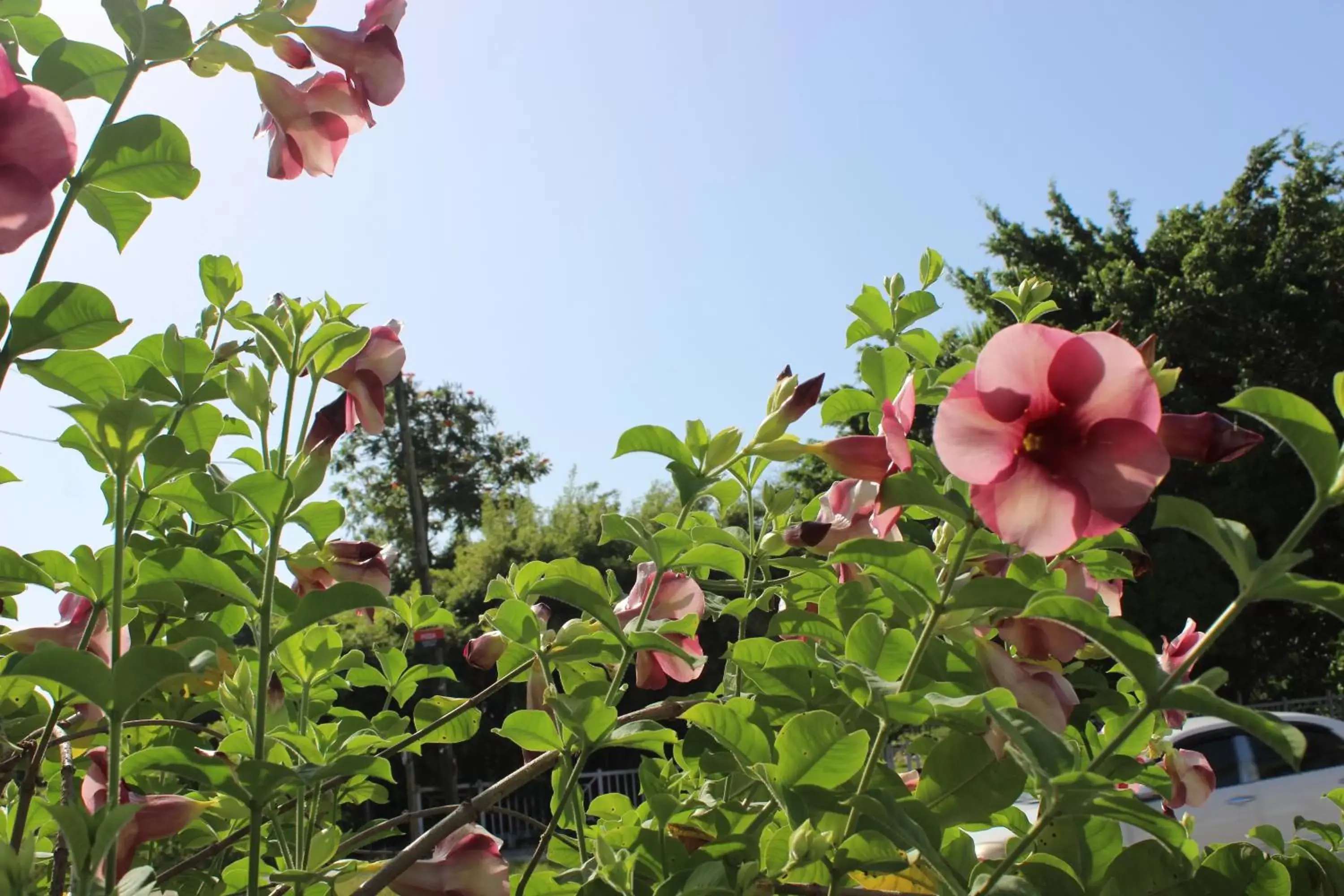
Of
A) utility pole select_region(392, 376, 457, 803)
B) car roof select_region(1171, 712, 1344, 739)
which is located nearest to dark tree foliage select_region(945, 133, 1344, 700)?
car roof select_region(1171, 712, 1344, 739)

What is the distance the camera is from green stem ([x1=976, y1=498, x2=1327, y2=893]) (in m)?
0.60

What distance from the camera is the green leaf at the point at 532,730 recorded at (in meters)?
0.90

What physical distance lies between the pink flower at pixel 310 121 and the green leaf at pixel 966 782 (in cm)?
83

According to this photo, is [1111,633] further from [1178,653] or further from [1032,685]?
[1178,653]

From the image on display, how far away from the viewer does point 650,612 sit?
3.42 ft

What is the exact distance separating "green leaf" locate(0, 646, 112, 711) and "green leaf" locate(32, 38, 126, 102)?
44 centimetres

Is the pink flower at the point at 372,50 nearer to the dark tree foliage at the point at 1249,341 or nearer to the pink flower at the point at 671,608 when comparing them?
the pink flower at the point at 671,608

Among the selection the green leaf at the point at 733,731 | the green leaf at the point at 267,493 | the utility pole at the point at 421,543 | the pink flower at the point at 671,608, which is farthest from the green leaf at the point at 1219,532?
the utility pole at the point at 421,543

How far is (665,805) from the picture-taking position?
0.84 m

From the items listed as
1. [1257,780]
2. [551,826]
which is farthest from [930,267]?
[1257,780]

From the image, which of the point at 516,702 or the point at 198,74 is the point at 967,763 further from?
the point at 516,702

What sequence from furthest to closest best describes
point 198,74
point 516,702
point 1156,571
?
1. point 1156,571
2. point 516,702
3. point 198,74

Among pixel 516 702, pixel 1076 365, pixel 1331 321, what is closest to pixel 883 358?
pixel 1076 365

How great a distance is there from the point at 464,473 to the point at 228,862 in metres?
24.1
